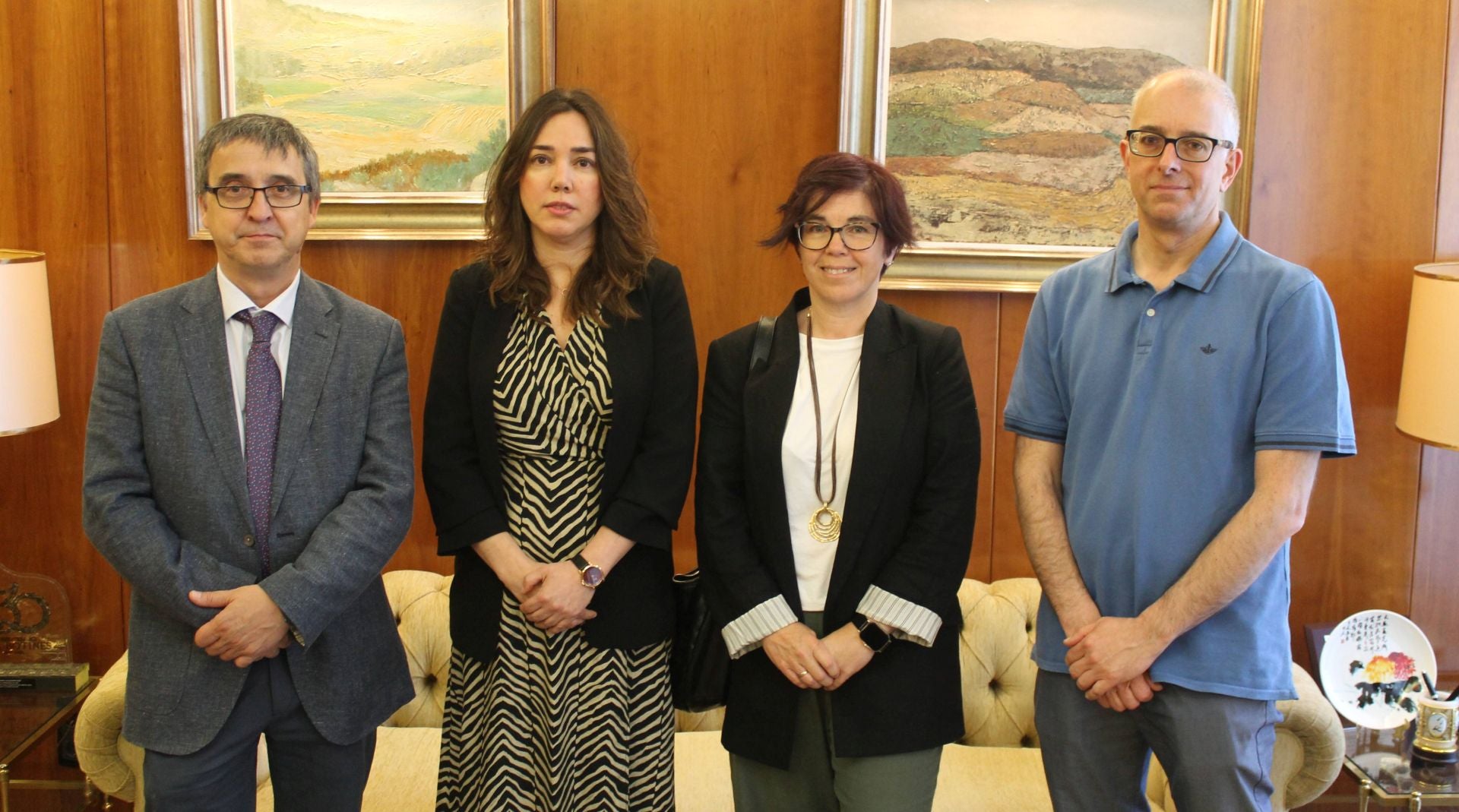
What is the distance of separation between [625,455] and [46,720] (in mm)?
1794

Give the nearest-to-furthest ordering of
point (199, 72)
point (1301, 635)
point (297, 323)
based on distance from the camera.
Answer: point (297, 323) < point (199, 72) < point (1301, 635)

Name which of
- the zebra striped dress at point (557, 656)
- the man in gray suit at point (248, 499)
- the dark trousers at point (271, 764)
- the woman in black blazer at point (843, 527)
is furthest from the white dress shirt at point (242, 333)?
the woman in black blazer at point (843, 527)

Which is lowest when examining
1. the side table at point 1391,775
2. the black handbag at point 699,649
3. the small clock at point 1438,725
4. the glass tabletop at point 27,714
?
the side table at point 1391,775

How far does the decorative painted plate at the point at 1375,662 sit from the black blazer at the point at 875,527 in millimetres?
1436

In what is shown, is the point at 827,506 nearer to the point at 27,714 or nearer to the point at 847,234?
the point at 847,234

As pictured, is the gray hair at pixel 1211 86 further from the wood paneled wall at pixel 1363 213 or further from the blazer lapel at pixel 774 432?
the wood paneled wall at pixel 1363 213

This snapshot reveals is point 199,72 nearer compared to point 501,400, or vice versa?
point 501,400

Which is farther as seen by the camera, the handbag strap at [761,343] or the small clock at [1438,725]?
the small clock at [1438,725]

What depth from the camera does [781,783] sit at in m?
2.16

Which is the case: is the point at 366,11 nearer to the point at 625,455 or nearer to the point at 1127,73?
the point at 625,455

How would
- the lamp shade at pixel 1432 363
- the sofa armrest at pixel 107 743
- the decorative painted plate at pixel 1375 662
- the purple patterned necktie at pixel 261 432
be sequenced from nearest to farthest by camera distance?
the purple patterned necktie at pixel 261 432, the sofa armrest at pixel 107 743, the lamp shade at pixel 1432 363, the decorative painted plate at pixel 1375 662

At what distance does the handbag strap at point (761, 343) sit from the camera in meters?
2.20

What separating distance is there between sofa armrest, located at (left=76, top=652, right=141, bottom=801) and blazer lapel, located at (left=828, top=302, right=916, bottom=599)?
1.63m

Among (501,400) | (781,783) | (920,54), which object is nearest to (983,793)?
(781,783)
